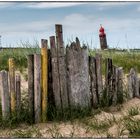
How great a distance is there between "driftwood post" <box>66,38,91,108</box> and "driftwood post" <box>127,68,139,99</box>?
895 millimetres

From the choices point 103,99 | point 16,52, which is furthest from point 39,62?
point 16,52

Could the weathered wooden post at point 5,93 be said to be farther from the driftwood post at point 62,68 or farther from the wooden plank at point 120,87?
the wooden plank at point 120,87

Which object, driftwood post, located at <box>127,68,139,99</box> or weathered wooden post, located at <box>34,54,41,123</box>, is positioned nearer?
weathered wooden post, located at <box>34,54,41,123</box>

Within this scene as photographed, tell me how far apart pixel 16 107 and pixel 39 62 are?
68 centimetres

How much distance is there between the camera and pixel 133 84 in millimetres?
7461

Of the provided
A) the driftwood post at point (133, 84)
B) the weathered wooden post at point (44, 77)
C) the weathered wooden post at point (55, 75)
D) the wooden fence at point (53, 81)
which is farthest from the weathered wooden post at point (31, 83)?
the driftwood post at point (133, 84)

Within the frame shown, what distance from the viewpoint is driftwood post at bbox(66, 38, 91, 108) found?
21.9 feet

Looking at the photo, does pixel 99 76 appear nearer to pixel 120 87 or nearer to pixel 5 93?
pixel 120 87

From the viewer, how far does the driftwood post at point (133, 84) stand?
24.2 feet

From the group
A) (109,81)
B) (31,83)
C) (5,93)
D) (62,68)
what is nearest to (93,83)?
(109,81)

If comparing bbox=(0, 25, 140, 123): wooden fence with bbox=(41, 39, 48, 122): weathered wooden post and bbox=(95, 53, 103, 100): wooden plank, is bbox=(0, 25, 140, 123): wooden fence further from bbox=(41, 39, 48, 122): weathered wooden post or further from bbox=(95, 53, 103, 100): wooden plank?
bbox=(95, 53, 103, 100): wooden plank

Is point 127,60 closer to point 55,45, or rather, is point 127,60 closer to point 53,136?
point 55,45

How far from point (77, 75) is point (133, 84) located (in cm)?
116

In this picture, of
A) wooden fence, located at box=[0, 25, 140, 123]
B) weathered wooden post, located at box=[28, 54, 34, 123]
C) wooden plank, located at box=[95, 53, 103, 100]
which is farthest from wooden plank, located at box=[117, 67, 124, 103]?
weathered wooden post, located at box=[28, 54, 34, 123]
